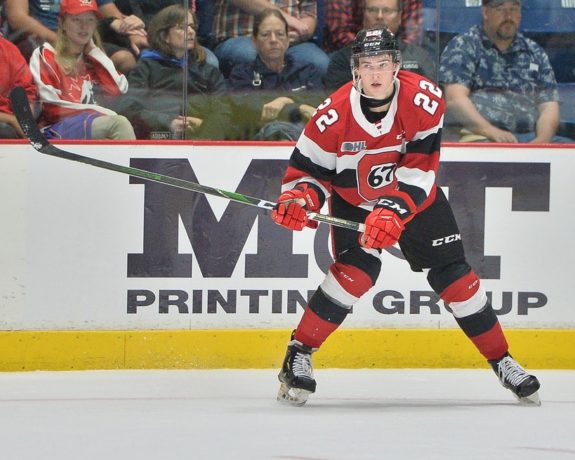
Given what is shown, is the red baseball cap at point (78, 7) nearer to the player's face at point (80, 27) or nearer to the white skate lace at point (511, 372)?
the player's face at point (80, 27)

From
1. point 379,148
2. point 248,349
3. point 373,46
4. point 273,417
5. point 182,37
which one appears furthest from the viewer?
point 182,37

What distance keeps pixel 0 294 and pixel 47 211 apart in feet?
1.07

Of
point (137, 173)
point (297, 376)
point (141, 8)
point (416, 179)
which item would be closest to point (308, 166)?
point (416, 179)

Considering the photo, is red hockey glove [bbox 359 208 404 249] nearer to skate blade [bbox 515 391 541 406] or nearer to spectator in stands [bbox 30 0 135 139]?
skate blade [bbox 515 391 541 406]

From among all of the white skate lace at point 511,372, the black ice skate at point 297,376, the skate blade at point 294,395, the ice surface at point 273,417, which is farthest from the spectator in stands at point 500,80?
the skate blade at point 294,395

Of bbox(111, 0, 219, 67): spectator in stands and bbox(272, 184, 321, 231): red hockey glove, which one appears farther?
bbox(111, 0, 219, 67): spectator in stands

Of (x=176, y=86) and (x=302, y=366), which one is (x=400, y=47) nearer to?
(x=176, y=86)

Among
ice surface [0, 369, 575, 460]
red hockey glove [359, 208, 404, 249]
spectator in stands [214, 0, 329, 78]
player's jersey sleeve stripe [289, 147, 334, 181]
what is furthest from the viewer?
spectator in stands [214, 0, 329, 78]

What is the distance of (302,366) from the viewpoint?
3676 millimetres

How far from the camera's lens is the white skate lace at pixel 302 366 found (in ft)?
12.0

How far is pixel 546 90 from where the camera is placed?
4648 millimetres

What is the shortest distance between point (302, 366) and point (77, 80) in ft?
4.87

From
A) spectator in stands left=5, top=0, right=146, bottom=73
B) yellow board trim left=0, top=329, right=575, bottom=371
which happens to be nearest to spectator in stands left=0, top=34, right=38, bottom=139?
spectator in stands left=5, top=0, right=146, bottom=73

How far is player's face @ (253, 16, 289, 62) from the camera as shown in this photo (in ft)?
15.1
